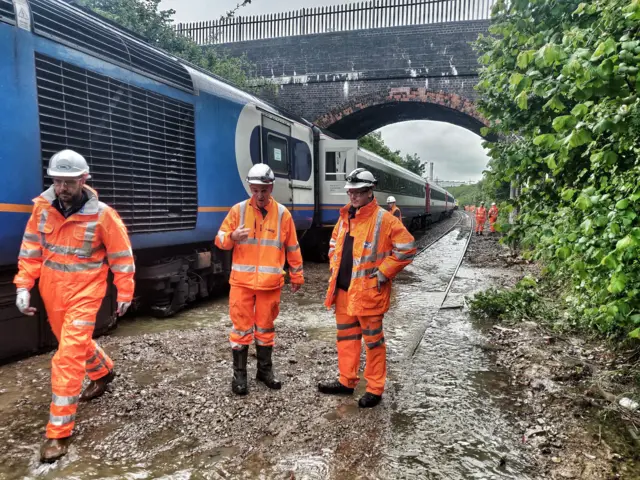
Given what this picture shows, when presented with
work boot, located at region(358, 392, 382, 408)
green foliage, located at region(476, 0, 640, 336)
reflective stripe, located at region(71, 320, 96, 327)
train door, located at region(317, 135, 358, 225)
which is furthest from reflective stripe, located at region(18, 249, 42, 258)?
train door, located at region(317, 135, 358, 225)

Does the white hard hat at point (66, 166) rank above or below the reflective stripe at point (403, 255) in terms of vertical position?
above

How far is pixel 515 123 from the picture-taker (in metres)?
5.25

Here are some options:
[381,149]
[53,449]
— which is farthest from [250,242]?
[381,149]

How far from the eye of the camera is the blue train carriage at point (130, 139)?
389 centimetres

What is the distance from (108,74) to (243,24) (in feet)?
52.0

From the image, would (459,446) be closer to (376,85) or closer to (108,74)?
(108,74)

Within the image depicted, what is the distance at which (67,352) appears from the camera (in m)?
2.91

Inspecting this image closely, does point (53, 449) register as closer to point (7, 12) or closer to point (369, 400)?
point (369, 400)

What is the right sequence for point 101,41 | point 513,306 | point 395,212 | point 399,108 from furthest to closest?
1. point 399,108
2. point 395,212
3. point 513,306
4. point 101,41

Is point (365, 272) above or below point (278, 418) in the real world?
above

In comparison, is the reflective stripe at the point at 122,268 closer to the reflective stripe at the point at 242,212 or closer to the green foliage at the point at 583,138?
the reflective stripe at the point at 242,212

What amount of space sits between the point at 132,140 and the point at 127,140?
0.25ft

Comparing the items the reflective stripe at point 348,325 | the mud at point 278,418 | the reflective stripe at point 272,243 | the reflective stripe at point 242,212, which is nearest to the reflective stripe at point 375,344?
the reflective stripe at point 348,325

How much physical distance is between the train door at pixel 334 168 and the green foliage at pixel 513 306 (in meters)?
4.42
